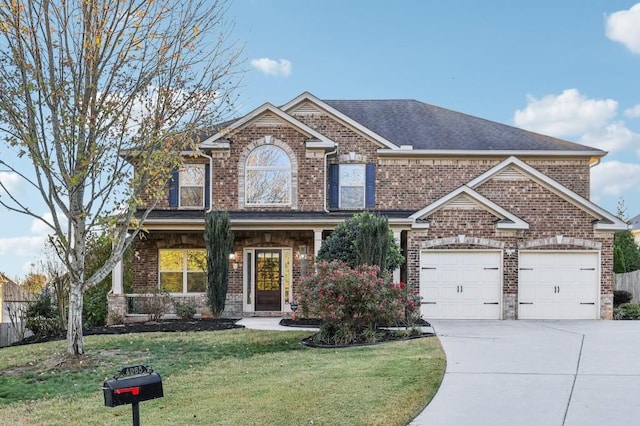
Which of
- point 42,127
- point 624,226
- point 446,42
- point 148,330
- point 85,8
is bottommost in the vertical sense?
point 148,330

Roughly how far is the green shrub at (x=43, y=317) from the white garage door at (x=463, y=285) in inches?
404

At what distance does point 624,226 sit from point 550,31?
20.0ft

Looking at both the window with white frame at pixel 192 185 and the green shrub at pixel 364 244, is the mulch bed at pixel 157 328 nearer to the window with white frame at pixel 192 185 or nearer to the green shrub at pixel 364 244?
the green shrub at pixel 364 244

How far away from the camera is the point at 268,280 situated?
1944cm

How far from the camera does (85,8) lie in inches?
420

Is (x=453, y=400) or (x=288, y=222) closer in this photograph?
(x=453, y=400)

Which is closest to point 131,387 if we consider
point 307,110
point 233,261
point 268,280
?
point 233,261

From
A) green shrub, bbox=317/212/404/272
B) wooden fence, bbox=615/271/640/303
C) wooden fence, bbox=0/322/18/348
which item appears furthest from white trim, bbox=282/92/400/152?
wooden fence, bbox=615/271/640/303

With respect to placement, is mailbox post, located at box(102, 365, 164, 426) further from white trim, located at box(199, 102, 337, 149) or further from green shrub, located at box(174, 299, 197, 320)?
white trim, located at box(199, 102, 337, 149)

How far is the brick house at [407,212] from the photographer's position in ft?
57.8

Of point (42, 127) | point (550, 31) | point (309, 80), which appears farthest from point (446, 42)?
point (42, 127)

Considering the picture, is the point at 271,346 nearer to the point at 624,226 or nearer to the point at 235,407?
the point at 235,407

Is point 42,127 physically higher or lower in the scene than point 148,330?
higher

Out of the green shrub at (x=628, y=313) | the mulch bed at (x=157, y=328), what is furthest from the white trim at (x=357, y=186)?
the green shrub at (x=628, y=313)
